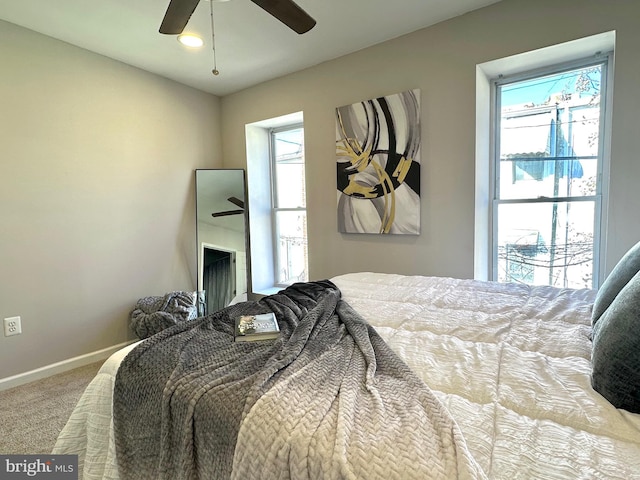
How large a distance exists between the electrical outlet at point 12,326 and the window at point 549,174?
11.6ft

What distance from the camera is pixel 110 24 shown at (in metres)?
2.38

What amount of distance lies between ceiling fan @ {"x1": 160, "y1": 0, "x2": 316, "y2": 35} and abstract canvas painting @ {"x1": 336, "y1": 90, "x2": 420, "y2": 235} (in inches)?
42.2

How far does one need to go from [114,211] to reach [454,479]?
3147mm

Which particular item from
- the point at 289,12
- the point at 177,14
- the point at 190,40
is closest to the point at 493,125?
the point at 289,12

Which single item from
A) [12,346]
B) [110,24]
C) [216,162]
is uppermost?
[110,24]

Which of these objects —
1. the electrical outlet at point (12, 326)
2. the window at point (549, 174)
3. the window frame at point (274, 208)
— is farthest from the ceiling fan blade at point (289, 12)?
the electrical outlet at point (12, 326)

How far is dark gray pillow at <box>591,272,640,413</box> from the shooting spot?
77cm

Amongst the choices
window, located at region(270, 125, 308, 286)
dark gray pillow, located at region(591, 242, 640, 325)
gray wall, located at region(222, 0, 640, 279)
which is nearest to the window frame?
window, located at region(270, 125, 308, 286)

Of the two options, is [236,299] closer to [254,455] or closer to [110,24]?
[110,24]

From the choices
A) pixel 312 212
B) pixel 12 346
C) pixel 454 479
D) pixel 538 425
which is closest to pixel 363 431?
pixel 454 479

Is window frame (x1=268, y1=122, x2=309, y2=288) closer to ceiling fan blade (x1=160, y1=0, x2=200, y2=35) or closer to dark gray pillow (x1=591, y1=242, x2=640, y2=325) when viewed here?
ceiling fan blade (x1=160, y1=0, x2=200, y2=35)

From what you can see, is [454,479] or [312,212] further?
[312,212]

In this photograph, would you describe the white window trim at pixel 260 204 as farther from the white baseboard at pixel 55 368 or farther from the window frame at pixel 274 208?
the white baseboard at pixel 55 368

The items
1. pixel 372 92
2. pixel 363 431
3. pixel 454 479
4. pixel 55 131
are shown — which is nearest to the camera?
pixel 454 479
